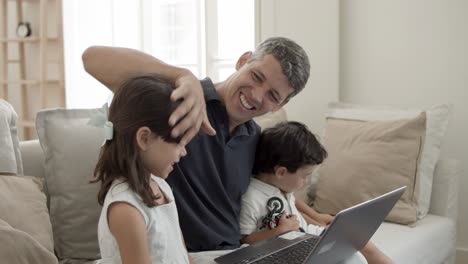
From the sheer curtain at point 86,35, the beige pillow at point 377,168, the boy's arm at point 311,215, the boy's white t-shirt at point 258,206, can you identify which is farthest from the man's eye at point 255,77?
the sheer curtain at point 86,35

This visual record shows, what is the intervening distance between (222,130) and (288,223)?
13.7 inches

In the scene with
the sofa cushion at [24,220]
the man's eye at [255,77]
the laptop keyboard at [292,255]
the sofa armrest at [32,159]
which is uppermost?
the man's eye at [255,77]

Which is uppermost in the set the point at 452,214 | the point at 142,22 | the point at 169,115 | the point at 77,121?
the point at 142,22

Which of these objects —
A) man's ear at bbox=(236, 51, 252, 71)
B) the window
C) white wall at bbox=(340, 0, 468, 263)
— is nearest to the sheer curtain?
the window

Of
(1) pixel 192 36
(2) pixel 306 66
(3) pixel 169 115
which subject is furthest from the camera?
(1) pixel 192 36

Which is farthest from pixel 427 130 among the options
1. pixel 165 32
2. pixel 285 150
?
pixel 165 32

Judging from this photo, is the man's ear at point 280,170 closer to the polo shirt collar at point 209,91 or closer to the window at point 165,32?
the polo shirt collar at point 209,91

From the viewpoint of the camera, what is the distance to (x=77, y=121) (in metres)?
2.09

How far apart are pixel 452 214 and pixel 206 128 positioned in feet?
5.36

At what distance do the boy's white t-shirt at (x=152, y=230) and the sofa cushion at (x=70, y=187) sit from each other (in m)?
0.70

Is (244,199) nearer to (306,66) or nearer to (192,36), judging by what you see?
(306,66)

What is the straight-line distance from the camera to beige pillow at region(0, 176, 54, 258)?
5.60ft

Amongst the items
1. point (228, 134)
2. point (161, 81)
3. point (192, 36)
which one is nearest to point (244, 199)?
point (228, 134)

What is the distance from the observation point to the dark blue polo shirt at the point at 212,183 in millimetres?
1599
